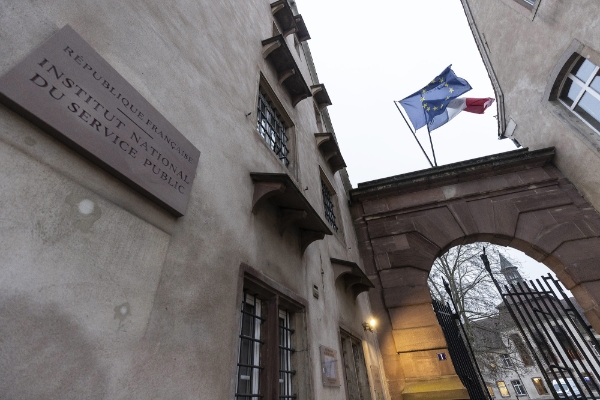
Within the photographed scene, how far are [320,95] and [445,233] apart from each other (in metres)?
6.09

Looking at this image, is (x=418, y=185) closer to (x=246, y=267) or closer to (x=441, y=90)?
(x=441, y=90)

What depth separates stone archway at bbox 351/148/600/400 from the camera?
7.20m

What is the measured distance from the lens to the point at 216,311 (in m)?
2.48

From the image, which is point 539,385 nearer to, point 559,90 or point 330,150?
point 559,90

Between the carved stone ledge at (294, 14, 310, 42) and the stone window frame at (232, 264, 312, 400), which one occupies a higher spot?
the carved stone ledge at (294, 14, 310, 42)

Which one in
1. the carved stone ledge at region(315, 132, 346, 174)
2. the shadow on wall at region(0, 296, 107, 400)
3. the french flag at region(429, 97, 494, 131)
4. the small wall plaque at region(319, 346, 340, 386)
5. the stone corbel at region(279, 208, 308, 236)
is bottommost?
the shadow on wall at region(0, 296, 107, 400)

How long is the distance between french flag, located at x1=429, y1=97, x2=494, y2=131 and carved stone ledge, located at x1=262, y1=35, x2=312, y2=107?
8160 millimetres

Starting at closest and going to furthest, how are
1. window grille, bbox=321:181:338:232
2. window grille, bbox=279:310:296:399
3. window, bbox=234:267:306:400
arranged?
window, bbox=234:267:306:400
window grille, bbox=279:310:296:399
window grille, bbox=321:181:338:232

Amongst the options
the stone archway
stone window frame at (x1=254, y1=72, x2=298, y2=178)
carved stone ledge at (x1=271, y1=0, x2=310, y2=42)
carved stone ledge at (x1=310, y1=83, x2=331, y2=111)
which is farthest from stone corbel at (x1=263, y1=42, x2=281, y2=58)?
the stone archway

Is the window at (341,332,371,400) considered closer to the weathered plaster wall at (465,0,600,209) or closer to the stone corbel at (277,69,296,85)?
the stone corbel at (277,69,296,85)

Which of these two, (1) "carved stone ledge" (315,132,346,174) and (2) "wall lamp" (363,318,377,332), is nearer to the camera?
(2) "wall lamp" (363,318,377,332)

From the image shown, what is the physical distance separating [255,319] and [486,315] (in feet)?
55.3

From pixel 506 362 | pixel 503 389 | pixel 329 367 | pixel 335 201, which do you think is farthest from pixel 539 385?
pixel 329 367

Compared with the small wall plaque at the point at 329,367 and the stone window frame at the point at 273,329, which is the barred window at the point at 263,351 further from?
the small wall plaque at the point at 329,367
